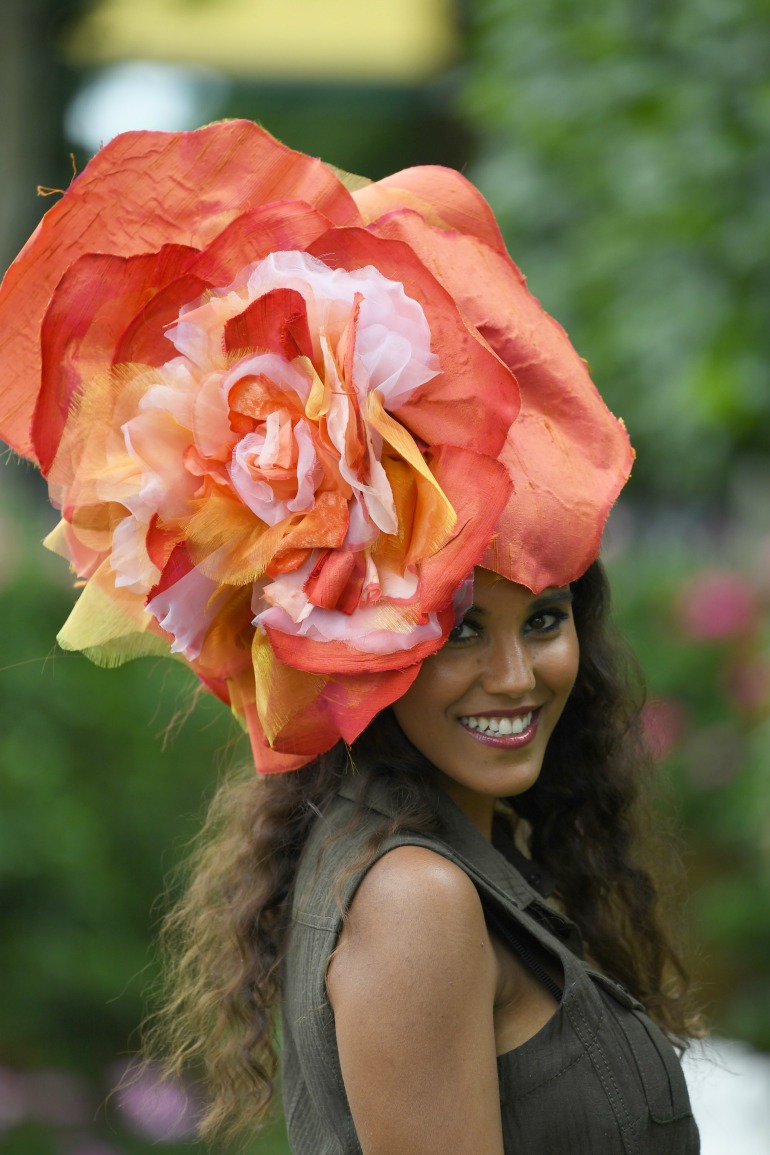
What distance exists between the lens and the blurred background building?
4020 millimetres

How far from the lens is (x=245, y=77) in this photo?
39.0 feet

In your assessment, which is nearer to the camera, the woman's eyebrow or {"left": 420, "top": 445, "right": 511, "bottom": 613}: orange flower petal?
{"left": 420, "top": 445, "right": 511, "bottom": 613}: orange flower petal

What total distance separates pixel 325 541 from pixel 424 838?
382mm

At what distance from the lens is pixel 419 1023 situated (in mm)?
1548

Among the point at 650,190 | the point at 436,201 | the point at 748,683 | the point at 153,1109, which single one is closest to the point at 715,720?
the point at 748,683

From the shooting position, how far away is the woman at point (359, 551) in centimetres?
161

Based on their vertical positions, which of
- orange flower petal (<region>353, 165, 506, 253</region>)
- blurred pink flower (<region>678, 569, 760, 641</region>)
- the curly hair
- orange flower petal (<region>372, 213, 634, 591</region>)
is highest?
orange flower petal (<region>353, 165, 506, 253</region>)

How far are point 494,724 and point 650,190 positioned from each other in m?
2.85

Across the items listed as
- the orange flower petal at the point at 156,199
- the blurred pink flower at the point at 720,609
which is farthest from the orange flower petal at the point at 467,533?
the blurred pink flower at the point at 720,609

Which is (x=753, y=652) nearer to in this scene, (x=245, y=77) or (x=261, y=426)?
(x=261, y=426)

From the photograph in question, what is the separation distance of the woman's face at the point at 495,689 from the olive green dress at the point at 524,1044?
0.10 meters

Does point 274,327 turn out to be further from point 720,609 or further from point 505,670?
point 720,609

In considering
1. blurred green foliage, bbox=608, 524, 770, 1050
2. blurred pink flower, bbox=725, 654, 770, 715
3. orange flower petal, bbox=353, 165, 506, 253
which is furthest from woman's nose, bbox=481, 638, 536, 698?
blurred pink flower, bbox=725, 654, 770, 715

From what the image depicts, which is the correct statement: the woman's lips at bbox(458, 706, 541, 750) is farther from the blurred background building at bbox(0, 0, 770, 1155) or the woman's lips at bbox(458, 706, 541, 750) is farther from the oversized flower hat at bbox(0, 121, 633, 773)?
the blurred background building at bbox(0, 0, 770, 1155)
